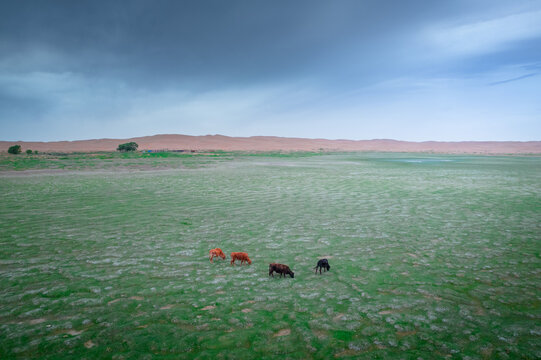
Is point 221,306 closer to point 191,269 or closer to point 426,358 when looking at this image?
point 191,269

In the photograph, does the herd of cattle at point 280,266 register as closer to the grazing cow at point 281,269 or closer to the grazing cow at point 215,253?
the grazing cow at point 281,269

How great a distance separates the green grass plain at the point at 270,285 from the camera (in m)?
4.58

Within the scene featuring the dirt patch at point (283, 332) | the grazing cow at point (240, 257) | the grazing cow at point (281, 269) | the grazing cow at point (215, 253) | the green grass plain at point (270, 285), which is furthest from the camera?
the grazing cow at point (215, 253)

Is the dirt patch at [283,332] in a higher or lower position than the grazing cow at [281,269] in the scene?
lower

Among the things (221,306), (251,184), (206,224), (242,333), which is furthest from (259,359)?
(251,184)

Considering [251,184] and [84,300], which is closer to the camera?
[84,300]

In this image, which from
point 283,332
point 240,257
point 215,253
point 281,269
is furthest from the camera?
point 215,253

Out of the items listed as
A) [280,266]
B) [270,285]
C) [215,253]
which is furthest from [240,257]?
[270,285]

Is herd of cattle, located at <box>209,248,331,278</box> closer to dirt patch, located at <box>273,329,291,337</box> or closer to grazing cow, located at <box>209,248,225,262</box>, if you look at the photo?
grazing cow, located at <box>209,248,225,262</box>

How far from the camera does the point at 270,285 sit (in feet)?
21.2

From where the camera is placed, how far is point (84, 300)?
581cm

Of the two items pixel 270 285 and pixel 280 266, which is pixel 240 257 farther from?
pixel 270 285

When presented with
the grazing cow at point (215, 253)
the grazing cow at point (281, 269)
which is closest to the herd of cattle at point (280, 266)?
the grazing cow at point (281, 269)

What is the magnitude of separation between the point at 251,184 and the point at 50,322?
18.2 meters
